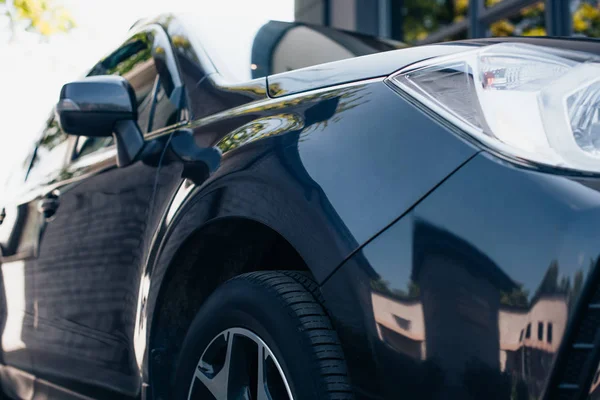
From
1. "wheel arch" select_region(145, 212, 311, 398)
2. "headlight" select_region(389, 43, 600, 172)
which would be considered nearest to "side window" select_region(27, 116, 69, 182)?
"wheel arch" select_region(145, 212, 311, 398)

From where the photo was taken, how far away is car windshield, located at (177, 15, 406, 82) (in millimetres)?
2201

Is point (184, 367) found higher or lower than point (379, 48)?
lower

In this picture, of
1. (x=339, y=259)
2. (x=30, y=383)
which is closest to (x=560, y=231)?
(x=339, y=259)

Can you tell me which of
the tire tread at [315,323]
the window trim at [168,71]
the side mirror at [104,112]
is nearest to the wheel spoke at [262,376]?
the tire tread at [315,323]

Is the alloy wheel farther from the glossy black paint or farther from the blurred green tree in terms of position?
the blurred green tree

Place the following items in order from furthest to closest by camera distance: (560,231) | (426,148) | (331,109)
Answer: (331,109)
(426,148)
(560,231)

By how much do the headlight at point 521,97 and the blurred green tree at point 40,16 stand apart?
8.67 metres

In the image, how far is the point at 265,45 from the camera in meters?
2.39

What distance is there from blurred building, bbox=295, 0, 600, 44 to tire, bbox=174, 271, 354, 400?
548 centimetres

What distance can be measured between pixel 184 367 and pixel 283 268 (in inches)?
12.3

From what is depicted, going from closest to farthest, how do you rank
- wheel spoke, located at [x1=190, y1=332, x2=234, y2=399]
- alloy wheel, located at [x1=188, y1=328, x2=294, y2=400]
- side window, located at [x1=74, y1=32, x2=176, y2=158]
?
alloy wheel, located at [x1=188, y1=328, x2=294, y2=400]
wheel spoke, located at [x1=190, y1=332, x2=234, y2=399]
side window, located at [x1=74, y1=32, x2=176, y2=158]

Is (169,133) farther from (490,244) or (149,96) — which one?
(490,244)

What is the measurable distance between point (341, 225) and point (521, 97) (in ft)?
1.24

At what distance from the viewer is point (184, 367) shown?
1.76 meters
